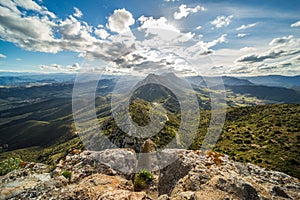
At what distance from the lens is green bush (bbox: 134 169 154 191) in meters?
10.6

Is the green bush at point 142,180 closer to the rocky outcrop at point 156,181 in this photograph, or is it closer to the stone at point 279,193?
the rocky outcrop at point 156,181

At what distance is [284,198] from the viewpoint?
8492 mm

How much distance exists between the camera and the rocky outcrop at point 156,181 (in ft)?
25.3

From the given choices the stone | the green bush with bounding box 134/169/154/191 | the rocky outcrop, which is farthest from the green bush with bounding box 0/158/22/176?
A: the stone

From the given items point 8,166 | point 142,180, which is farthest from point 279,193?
point 8,166

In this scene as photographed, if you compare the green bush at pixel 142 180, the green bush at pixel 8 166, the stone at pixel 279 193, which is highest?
the stone at pixel 279 193

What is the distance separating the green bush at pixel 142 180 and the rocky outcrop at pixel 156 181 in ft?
1.10

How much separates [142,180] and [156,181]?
1.01 meters

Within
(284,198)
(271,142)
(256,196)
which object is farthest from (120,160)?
(271,142)

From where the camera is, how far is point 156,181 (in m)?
11.4

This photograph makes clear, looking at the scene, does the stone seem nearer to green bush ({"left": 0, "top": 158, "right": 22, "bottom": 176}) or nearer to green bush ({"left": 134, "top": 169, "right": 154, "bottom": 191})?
green bush ({"left": 134, "top": 169, "right": 154, "bottom": 191})

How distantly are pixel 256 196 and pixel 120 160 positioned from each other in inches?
351

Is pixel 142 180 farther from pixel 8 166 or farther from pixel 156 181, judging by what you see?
pixel 8 166

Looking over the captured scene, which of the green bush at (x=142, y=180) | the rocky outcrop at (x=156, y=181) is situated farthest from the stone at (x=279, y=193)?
the green bush at (x=142, y=180)
